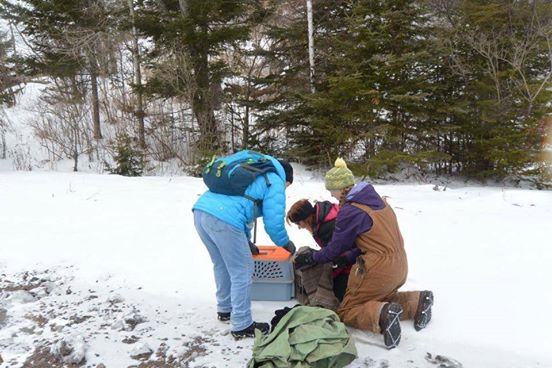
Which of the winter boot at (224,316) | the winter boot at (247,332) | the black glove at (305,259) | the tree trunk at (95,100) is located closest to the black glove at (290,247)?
the black glove at (305,259)

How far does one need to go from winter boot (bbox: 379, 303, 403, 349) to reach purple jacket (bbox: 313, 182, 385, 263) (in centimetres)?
48

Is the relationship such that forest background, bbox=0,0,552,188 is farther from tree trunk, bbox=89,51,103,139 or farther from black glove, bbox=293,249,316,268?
black glove, bbox=293,249,316,268

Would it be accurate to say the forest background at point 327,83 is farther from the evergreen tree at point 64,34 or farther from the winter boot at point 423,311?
the winter boot at point 423,311

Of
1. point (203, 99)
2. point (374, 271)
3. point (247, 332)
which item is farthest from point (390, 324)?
point (203, 99)

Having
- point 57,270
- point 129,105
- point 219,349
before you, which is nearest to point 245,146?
point 129,105

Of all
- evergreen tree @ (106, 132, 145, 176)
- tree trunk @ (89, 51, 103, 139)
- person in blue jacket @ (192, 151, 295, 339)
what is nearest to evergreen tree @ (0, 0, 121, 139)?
tree trunk @ (89, 51, 103, 139)

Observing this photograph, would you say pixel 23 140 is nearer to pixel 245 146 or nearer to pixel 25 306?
pixel 245 146

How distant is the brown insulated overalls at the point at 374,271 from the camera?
3133 millimetres

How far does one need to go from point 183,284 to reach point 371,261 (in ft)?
6.61

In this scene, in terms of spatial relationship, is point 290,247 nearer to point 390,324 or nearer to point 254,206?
point 254,206

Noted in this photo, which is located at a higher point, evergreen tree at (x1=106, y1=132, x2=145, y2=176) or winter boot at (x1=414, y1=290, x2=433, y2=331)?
evergreen tree at (x1=106, y1=132, x2=145, y2=176)

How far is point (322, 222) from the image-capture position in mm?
3641

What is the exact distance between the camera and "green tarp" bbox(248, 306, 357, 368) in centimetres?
260

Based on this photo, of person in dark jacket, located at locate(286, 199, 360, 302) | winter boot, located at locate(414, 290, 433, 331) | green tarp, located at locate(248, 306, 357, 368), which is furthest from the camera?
person in dark jacket, located at locate(286, 199, 360, 302)
